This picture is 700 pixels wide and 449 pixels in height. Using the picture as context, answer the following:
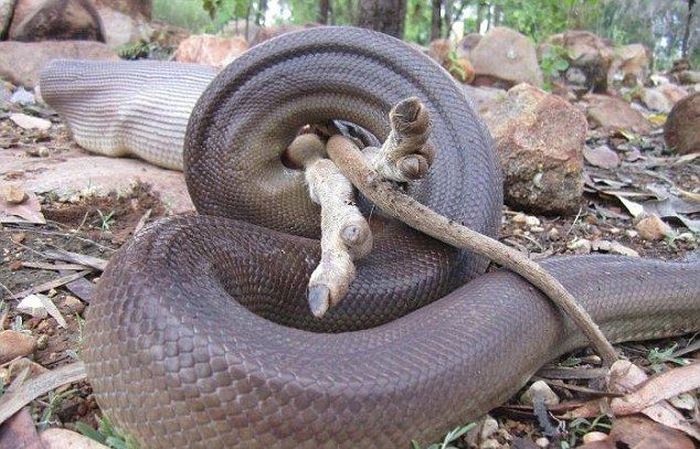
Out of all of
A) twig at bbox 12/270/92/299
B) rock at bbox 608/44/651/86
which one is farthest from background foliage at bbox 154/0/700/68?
twig at bbox 12/270/92/299

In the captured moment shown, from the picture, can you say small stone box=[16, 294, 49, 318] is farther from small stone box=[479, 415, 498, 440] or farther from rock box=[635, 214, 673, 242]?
rock box=[635, 214, 673, 242]

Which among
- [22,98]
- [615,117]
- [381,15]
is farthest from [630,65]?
[22,98]

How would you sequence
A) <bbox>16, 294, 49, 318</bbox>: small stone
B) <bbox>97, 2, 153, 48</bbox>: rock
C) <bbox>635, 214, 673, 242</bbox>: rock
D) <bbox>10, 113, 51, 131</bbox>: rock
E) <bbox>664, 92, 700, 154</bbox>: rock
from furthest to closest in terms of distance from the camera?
<bbox>97, 2, 153, 48</bbox>: rock → <bbox>664, 92, 700, 154</bbox>: rock → <bbox>10, 113, 51, 131</bbox>: rock → <bbox>635, 214, 673, 242</bbox>: rock → <bbox>16, 294, 49, 318</bbox>: small stone

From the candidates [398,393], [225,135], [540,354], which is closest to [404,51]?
[225,135]

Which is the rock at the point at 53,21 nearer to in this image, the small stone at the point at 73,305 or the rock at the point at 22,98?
the rock at the point at 22,98

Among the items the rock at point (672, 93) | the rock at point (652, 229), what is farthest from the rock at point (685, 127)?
the rock at point (672, 93)
